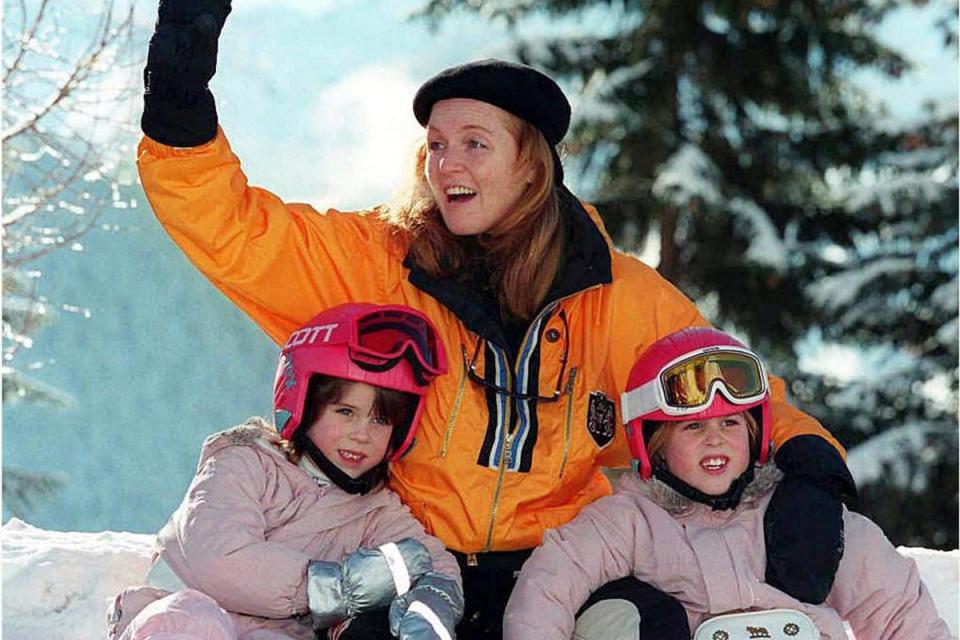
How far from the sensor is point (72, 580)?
4219 millimetres

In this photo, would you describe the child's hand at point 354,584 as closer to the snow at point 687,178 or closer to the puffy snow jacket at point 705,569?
the puffy snow jacket at point 705,569

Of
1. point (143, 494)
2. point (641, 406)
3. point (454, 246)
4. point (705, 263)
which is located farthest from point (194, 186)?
point (143, 494)

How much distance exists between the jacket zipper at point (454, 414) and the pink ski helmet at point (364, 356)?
7 cm

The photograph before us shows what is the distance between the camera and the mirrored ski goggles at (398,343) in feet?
10.9

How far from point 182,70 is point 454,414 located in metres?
1.16

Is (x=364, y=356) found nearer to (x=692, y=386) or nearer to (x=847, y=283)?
(x=692, y=386)

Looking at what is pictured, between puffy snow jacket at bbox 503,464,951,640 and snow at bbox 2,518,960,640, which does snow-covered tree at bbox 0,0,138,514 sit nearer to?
Result: snow at bbox 2,518,960,640

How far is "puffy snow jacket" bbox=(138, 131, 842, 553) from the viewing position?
3352mm

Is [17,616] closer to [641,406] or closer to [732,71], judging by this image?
[641,406]

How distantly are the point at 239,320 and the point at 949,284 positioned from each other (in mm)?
8251

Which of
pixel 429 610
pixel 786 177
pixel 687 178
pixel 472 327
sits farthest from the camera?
pixel 786 177

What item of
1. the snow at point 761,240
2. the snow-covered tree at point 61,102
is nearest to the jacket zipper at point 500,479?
the snow-covered tree at point 61,102

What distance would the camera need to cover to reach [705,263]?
37.2 feet

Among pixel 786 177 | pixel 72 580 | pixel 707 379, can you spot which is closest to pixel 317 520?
pixel 707 379
